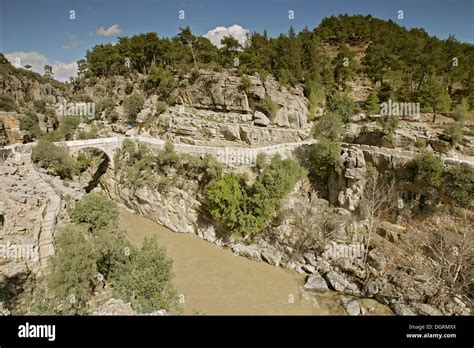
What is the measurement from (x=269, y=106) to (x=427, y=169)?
16723mm

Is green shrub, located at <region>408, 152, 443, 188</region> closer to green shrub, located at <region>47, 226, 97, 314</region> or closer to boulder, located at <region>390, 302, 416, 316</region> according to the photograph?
boulder, located at <region>390, 302, 416, 316</region>

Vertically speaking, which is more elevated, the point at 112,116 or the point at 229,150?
the point at 112,116

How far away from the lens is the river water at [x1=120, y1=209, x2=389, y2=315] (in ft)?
49.5

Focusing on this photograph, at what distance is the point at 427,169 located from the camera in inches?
759

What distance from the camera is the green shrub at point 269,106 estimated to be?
95.3ft

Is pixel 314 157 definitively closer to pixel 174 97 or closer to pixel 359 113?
pixel 359 113

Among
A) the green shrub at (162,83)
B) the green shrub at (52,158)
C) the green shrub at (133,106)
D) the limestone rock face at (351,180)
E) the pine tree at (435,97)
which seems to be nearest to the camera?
the green shrub at (52,158)

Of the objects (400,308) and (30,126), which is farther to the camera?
(30,126)

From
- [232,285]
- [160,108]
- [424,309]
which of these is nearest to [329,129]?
[424,309]

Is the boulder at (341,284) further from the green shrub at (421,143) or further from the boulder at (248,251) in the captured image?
the green shrub at (421,143)

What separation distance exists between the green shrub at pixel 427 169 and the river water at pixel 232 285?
35.7ft

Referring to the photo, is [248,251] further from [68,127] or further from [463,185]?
[68,127]

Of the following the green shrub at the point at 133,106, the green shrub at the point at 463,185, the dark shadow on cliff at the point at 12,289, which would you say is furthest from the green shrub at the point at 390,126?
the green shrub at the point at 133,106
